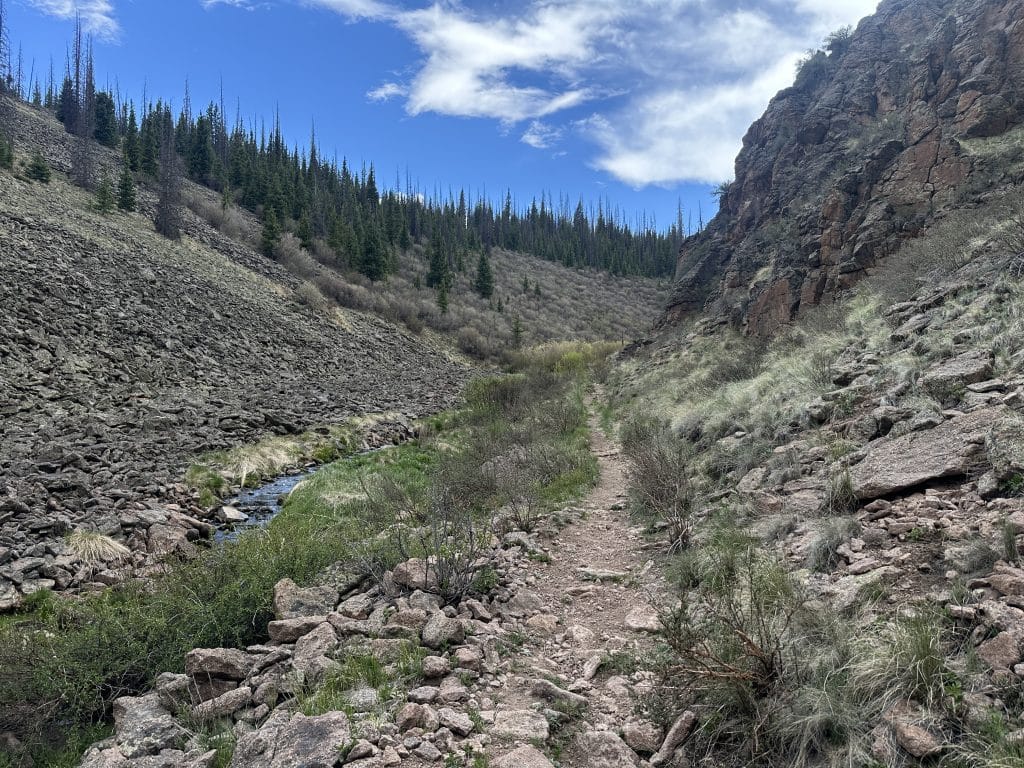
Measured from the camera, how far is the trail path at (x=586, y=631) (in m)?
3.80

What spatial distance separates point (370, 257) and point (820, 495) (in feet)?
162

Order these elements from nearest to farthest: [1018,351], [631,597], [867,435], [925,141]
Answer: [631,597] < [1018,351] < [867,435] < [925,141]

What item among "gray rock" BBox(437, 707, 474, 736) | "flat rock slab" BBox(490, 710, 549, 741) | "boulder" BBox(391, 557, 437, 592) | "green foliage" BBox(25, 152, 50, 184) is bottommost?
"flat rock slab" BBox(490, 710, 549, 741)

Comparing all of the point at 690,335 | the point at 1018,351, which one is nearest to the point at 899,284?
the point at 1018,351

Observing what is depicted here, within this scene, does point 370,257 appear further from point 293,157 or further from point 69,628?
point 69,628

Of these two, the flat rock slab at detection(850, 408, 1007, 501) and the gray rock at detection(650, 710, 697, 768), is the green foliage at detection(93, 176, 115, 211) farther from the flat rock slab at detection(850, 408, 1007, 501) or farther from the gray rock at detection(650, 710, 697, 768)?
the gray rock at detection(650, 710, 697, 768)

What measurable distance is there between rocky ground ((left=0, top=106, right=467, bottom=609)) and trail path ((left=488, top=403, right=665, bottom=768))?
6761mm

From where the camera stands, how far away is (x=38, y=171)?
106 ft

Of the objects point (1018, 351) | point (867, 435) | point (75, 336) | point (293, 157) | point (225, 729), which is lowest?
point (225, 729)

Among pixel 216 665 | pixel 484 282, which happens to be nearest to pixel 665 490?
pixel 216 665

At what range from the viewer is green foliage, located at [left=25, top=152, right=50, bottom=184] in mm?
32062

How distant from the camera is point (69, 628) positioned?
580 cm

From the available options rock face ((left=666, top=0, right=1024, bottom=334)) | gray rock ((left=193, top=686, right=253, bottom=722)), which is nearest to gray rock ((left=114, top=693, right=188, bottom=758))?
gray rock ((left=193, top=686, right=253, bottom=722))

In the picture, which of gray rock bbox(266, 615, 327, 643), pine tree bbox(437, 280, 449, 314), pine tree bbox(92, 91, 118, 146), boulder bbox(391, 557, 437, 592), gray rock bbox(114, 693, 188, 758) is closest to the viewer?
gray rock bbox(114, 693, 188, 758)
